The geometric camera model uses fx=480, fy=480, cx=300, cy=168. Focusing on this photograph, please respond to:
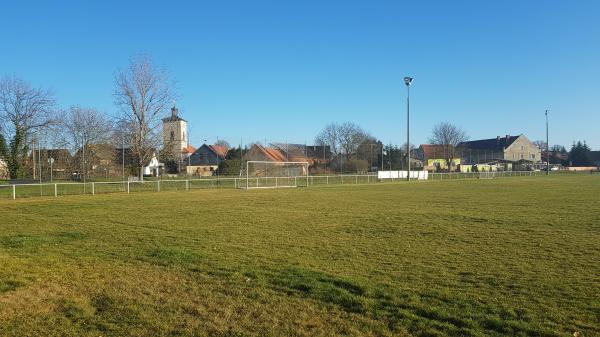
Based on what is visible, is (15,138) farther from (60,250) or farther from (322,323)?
(322,323)

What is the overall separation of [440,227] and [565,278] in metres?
5.75

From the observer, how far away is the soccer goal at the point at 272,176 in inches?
1508

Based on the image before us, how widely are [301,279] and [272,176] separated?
116ft

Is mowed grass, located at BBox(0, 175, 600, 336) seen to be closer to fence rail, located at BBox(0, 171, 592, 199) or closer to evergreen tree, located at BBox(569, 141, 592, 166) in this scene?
fence rail, located at BBox(0, 171, 592, 199)

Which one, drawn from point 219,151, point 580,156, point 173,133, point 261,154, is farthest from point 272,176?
point 580,156

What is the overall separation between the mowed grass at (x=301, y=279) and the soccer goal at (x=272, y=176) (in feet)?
78.0

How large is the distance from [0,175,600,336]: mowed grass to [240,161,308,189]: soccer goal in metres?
23.8

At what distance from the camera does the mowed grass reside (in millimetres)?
4918

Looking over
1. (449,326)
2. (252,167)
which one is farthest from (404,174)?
(449,326)

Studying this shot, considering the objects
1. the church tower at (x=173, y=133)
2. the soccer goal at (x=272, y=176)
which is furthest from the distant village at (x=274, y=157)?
the soccer goal at (x=272, y=176)

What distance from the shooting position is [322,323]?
496cm

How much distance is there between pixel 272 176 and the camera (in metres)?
42.1

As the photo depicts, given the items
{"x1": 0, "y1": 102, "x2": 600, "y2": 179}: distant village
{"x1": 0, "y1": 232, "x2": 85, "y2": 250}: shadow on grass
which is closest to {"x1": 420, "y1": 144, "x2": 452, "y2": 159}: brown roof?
{"x1": 0, "y1": 102, "x2": 600, "y2": 179}: distant village

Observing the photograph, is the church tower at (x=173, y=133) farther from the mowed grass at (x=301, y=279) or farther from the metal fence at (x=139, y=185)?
the mowed grass at (x=301, y=279)
